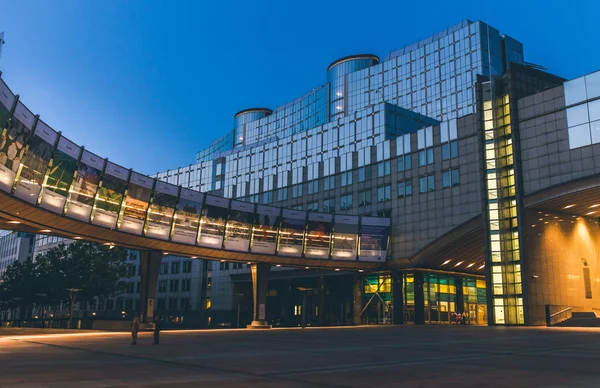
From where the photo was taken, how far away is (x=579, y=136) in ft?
157

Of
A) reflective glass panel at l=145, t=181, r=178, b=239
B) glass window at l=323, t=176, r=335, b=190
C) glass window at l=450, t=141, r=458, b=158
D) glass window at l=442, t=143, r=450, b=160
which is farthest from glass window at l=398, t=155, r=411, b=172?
reflective glass panel at l=145, t=181, r=178, b=239

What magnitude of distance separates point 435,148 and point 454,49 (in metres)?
64.3

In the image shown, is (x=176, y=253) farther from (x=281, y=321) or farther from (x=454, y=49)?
(x=454, y=49)

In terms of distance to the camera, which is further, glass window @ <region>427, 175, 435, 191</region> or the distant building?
the distant building

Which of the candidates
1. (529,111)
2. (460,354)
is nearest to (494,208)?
(529,111)

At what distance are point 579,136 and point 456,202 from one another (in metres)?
14.9

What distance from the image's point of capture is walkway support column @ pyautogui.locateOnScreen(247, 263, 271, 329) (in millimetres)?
54812

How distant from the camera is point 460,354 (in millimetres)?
19359

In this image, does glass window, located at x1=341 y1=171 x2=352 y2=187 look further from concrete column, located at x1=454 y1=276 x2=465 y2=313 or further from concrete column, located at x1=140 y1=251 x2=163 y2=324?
concrete column, located at x1=140 y1=251 x2=163 y2=324

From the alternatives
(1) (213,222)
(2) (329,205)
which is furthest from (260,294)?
(2) (329,205)

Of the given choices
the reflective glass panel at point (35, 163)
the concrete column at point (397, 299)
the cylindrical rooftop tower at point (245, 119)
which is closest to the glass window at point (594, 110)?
the concrete column at point (397, 299)

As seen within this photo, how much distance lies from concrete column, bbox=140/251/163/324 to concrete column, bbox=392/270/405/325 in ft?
95.2

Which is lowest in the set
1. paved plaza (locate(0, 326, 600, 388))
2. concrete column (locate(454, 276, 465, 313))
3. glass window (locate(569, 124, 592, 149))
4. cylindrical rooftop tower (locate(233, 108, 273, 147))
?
paved plaza (locate(0, 326, 600, 388))

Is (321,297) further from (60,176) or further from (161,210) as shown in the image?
(60,176)
